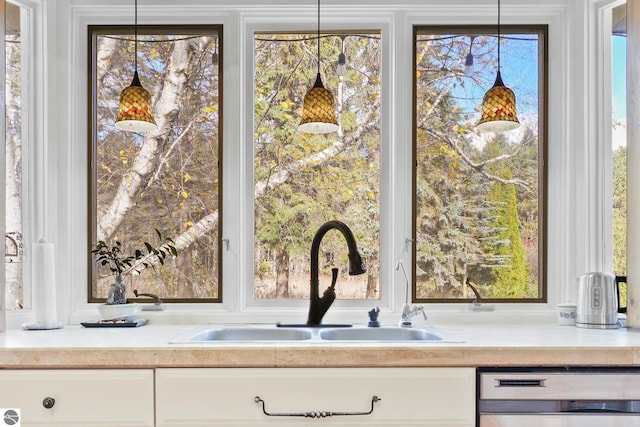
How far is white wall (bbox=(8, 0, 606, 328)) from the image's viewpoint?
7.64ft

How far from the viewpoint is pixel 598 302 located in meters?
2.13

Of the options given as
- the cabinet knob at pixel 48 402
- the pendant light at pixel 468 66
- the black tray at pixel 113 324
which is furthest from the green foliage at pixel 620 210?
the cabinet knob at pixel 48 402

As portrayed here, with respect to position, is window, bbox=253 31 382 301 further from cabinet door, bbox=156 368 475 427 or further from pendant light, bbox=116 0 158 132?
cabinet door, bbox=156 368 475 427

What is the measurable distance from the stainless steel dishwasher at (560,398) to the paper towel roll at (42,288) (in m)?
1.76

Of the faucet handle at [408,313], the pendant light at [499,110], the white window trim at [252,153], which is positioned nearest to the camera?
the pendant light at [499,110]

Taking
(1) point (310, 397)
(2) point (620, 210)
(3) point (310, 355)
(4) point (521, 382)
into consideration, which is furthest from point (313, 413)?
(2) point (620, 210)

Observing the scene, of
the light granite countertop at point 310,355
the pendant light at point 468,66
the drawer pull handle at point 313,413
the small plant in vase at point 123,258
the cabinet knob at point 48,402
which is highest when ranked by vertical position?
the pendant light at point 468,66

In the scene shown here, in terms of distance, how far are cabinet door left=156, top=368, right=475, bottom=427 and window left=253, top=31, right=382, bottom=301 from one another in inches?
27.9

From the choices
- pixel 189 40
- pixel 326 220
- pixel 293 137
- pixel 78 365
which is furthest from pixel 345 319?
pixel 189 40

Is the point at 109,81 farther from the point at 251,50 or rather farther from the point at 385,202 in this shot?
the point at 385,202

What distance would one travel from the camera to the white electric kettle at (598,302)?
211 centimetres

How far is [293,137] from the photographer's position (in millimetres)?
2414

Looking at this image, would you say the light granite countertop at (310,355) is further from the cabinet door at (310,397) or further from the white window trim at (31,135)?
the white window trim at (31,135)

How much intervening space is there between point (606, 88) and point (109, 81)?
2323 mm
